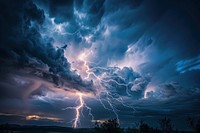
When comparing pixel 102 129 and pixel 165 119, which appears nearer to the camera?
pixel 102 129

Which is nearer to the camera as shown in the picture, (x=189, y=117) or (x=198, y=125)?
(x=198, y=125)

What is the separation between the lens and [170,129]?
308ft

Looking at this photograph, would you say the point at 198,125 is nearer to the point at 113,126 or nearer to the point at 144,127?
the point at 144,127

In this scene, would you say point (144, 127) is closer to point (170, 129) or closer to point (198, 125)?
point (198, 125)

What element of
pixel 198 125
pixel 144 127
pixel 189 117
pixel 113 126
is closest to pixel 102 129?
pixel 113 126

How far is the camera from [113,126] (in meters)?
45.3

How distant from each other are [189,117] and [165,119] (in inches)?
472

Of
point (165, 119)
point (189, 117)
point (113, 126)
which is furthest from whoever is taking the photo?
point (165, 119)

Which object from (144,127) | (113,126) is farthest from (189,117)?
(113,126)

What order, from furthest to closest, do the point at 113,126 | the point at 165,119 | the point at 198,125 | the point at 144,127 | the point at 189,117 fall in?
1. the point at 165,119
2. the point at 189,117
3. the point at 198,125
4. the point at 144,127
5. the point at 113,126

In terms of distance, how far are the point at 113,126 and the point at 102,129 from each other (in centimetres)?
322

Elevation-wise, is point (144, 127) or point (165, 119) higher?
point (165, 119)

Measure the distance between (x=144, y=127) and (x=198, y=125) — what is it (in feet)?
102

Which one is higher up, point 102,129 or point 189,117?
point 189,117
